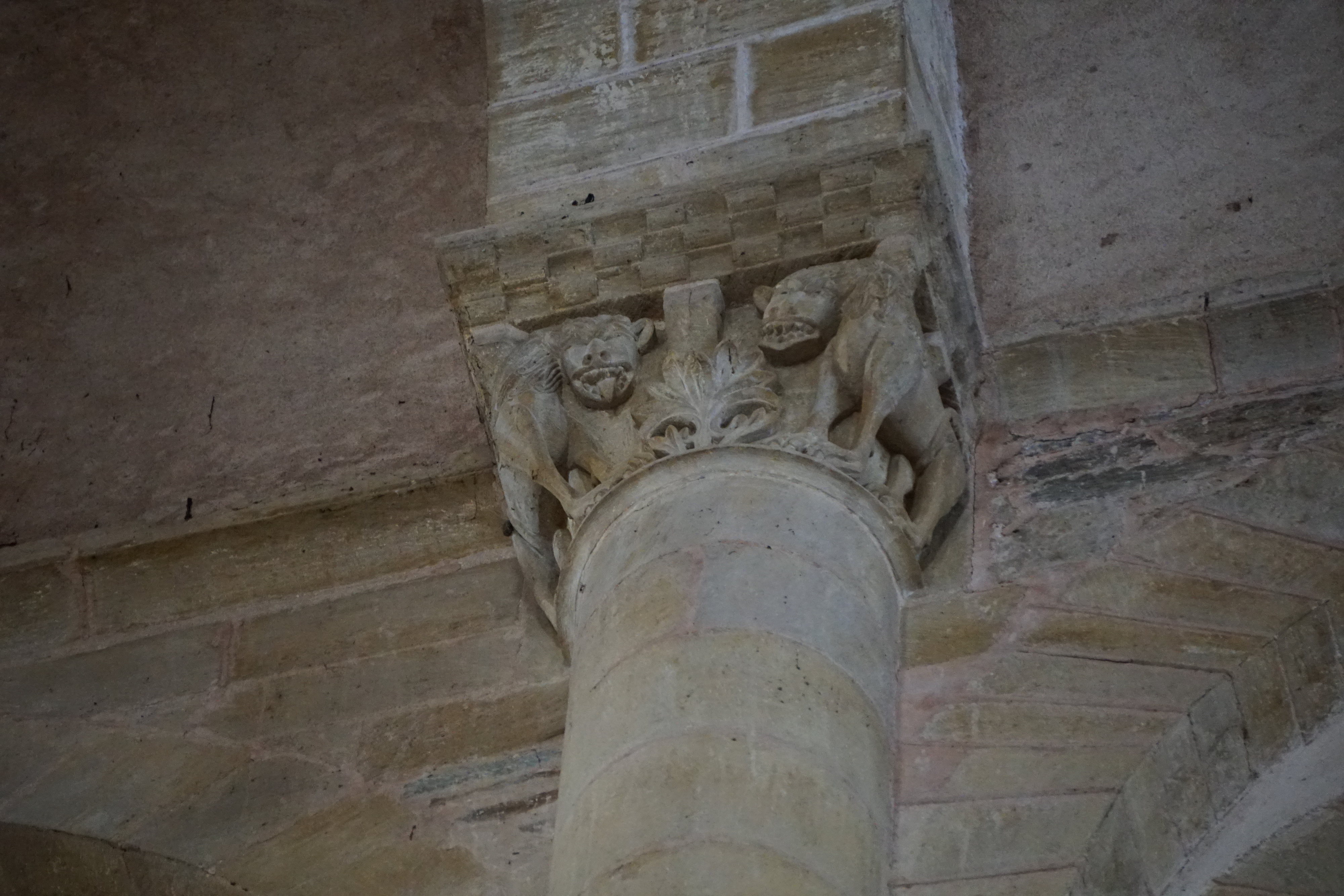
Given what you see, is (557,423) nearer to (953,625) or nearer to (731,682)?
(953,625)

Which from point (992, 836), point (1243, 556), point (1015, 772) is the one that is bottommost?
point (992, 836)

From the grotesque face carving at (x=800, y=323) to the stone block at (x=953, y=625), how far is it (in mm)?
590

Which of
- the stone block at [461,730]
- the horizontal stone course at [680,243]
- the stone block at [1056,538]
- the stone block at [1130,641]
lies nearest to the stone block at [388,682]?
the stone block at [461,730]

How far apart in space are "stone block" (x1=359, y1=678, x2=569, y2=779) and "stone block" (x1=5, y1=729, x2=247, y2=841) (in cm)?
33

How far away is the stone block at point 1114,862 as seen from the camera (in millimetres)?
3777

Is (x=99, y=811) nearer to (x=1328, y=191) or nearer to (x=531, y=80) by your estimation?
(x=531, y=80)

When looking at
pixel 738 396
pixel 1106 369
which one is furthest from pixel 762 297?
pixel 1106 369

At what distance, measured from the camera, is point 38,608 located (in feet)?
18.6

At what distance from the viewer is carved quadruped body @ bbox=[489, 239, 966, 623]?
4.50 m

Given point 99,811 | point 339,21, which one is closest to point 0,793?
point 99,811

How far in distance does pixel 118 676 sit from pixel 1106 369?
7.78 ft

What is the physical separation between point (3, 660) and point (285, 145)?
1.99 m

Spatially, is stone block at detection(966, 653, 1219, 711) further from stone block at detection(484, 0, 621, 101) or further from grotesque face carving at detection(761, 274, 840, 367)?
stone block at detection(484, 0, 621, 101)

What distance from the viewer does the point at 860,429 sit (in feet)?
14.8
